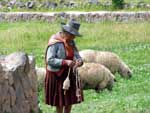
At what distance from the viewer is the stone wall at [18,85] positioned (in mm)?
10594

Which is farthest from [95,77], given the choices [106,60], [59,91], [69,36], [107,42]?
[107,42]

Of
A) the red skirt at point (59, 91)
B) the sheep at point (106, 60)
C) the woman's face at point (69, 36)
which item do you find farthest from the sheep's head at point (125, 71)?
the woman's face at point (69, 36)

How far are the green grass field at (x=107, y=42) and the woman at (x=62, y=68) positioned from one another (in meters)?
3.91

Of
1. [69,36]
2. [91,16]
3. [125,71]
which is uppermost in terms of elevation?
[69,36]

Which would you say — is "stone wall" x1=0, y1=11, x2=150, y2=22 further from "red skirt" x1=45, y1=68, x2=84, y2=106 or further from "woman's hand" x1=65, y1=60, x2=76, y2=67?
"woman's hand" x1=65, y1=60, x2=76, y2=67

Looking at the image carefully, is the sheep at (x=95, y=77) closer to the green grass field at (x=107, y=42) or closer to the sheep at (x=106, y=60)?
the green grass field at (x=107, y=42)

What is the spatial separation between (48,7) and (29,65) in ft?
87.5

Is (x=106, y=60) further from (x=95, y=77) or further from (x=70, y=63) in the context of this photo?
(x=70, y=63)

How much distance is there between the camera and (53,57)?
10164 millimetres

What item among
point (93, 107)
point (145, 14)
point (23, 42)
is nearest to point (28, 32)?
point (23, 42)

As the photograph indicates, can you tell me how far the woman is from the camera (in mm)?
10148

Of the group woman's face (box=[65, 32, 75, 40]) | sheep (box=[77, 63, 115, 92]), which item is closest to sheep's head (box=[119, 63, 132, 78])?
sheep (box=[77, 63, 115, 92])

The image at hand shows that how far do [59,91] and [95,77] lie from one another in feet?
18.7

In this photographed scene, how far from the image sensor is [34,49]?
2605cm
